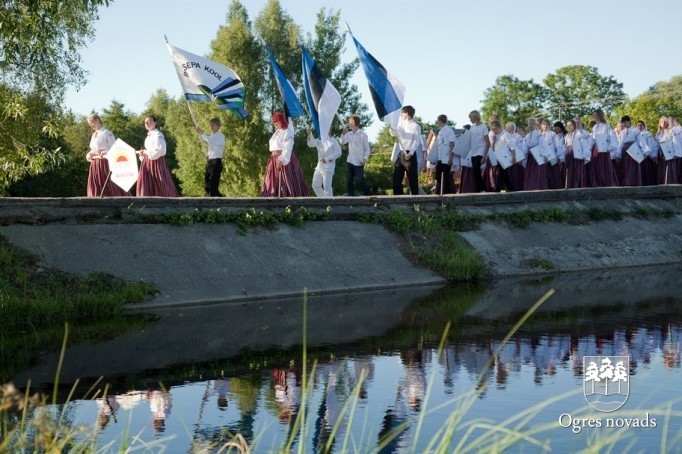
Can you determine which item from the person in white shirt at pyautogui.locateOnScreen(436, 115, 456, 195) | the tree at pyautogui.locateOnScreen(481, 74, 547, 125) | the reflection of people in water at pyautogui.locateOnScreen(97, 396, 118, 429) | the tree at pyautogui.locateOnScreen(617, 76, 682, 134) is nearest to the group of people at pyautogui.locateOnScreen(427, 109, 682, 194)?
the person in white shirt at pyautogui.locateOnScreen(436, 115, 456, 195)

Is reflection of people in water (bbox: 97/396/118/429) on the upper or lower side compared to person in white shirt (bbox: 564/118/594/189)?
lower

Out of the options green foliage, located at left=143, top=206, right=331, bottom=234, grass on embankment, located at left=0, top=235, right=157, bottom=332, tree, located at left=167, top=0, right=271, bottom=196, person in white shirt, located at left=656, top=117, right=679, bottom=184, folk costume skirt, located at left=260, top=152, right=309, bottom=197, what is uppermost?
tree, located at left=167, top=0, right=271, bottom=196

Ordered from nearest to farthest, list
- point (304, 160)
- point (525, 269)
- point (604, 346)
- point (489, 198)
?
point (604, 346) → point (525, 269) → point (489, 198) → point (304, 160)

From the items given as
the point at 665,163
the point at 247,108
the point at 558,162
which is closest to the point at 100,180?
the point at 558,162

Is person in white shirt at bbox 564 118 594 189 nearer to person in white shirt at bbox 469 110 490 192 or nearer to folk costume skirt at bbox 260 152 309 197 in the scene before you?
person in white shirt at bbox 469 110 490 192

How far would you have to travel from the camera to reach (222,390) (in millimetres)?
8812

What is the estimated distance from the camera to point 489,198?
808 inches

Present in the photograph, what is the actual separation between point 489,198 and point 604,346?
33.0 ft

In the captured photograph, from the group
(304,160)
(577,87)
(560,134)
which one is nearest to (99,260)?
(560,134)

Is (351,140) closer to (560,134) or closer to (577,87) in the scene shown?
(560,134)

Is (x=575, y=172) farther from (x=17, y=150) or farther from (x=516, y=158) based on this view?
(x=17, y=150)

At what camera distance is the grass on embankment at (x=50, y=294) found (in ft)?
41.9

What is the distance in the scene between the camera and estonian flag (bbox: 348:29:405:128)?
840 inches

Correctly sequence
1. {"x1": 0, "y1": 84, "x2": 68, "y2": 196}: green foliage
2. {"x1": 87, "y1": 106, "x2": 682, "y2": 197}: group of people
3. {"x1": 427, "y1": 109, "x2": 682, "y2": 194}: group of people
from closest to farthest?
1. {"x1": 0, "y1": 84, "x2": 68, "y2": 196}: green foliage
2. {"x1": 87, "y1": 106, "x2": 682, "y2": 197}: group of people
3. {"x1": 427, "y1": 109, "x2": 682, "y2": 194}: group of people
